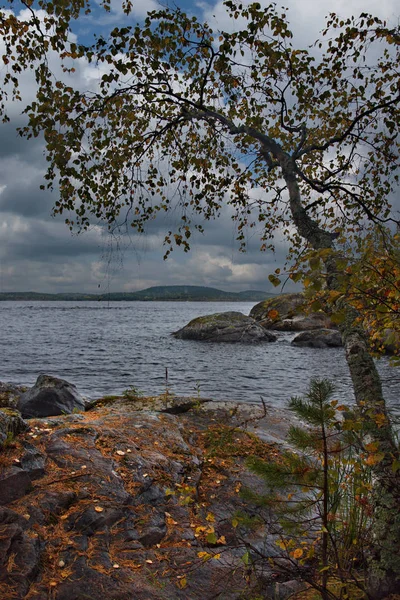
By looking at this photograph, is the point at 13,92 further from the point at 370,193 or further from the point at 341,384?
the point at 341,384

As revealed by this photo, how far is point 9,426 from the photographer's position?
5.39 meters

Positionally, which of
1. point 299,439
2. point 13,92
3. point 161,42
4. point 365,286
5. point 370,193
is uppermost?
point 161,42

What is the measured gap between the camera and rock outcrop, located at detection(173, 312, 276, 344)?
37594mm

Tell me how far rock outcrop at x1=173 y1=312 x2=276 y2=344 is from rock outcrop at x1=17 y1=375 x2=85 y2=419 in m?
25.6

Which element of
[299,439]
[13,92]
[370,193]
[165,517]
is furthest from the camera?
[370,193]

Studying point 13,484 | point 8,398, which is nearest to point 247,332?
point 8,398

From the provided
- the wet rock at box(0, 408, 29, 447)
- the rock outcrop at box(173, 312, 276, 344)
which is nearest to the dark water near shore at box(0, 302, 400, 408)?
the rock outcrop at box(173, 312, 276, 344)

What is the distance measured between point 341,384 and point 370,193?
14324mm

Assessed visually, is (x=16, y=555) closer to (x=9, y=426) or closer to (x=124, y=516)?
(x=124, y=516)

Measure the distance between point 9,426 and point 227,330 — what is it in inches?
1309

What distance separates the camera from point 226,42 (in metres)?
5.62

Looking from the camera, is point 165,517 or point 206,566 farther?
point 165,517

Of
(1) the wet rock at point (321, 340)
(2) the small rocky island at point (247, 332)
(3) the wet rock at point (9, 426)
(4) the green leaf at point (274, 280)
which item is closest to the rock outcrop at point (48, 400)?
(3) the wet rock at point (9, 426)

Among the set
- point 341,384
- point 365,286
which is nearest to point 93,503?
point 365,286
